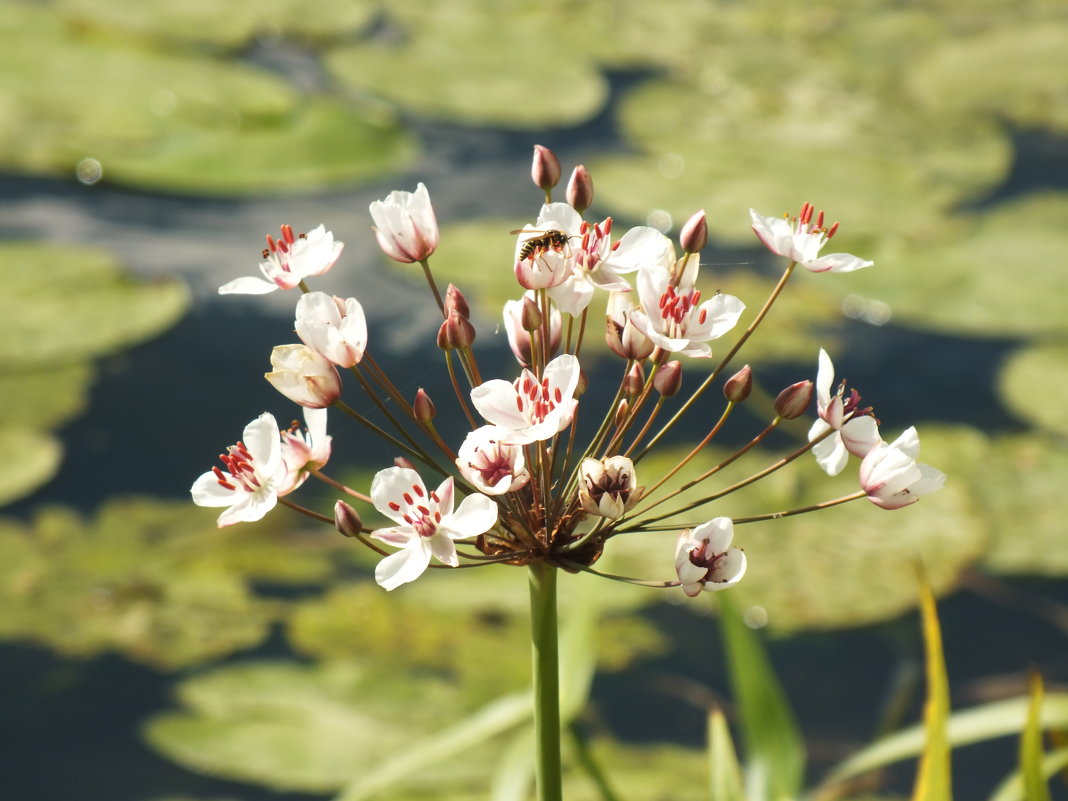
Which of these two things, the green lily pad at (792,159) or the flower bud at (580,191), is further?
the green lily pad at (792,159)

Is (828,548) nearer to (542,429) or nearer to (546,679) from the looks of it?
(546,679)

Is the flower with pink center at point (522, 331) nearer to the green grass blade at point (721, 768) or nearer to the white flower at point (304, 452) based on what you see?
the white flower at point (304, 452)

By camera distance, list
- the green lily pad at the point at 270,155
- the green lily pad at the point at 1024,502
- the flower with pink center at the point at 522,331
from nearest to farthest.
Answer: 1. the flower with pink center at the point at 522,331
2. the green lily pad at the point at 1024,502
3. the green lily pad at the point at 270,155

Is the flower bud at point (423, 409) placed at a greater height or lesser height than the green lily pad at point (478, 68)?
lesser

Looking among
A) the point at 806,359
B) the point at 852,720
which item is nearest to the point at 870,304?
the point at 806,359

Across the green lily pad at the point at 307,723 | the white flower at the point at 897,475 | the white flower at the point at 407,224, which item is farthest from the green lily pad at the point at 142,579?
the white flower at the point at 897,475

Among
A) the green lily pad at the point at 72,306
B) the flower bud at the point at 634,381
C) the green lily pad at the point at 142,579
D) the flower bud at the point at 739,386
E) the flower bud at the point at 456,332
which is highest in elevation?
the green lily pad at the point at 72,306

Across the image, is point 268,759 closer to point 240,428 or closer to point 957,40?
point 240,428

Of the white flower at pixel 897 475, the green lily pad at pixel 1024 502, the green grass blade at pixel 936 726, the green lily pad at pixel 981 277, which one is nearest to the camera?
the white flower at pixel 897 475
